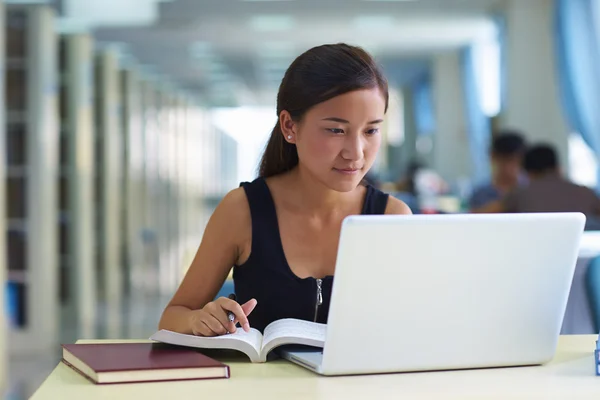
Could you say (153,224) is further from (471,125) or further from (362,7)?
(362,7)

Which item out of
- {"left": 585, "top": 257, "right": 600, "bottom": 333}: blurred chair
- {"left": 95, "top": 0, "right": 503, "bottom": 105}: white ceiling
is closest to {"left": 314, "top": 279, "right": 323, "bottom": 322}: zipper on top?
{"left": 585, "top": 257, "right": 600, "bottom": 333}: blurred chair

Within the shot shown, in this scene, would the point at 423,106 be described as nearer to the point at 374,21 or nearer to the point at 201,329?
the point at 374,21

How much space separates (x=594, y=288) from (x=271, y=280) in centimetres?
87

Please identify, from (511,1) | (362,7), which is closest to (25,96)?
(362,7)

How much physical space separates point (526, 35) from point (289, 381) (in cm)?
874

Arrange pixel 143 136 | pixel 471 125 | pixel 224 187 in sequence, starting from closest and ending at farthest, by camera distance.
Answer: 1. pixel 471 125
2. pixel 143 136
3. pixel 224 187

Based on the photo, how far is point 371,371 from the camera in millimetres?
1594

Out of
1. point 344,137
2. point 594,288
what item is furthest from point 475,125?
point 344,137

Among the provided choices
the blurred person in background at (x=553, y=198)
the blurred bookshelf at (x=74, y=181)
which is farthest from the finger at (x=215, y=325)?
the blurred bookshelf at (x=74, y=181)

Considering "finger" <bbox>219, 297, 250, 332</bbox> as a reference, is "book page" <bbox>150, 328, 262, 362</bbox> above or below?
below

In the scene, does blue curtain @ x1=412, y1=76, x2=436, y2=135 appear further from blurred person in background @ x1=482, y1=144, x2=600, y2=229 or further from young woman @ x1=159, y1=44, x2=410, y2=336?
young woman @ x1=159, y1=44, x2=410, y2=336

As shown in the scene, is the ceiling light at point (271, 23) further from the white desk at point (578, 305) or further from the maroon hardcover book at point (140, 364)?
the maroon hardcover book at point (140, 364)

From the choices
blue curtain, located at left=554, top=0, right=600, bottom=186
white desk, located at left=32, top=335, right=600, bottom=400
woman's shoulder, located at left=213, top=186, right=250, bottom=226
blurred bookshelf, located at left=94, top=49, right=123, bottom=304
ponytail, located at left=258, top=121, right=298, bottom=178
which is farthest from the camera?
blurred bookshelf, located at left=94, top=49, right=123, bottom=304

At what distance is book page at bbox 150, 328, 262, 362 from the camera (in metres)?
1.71
